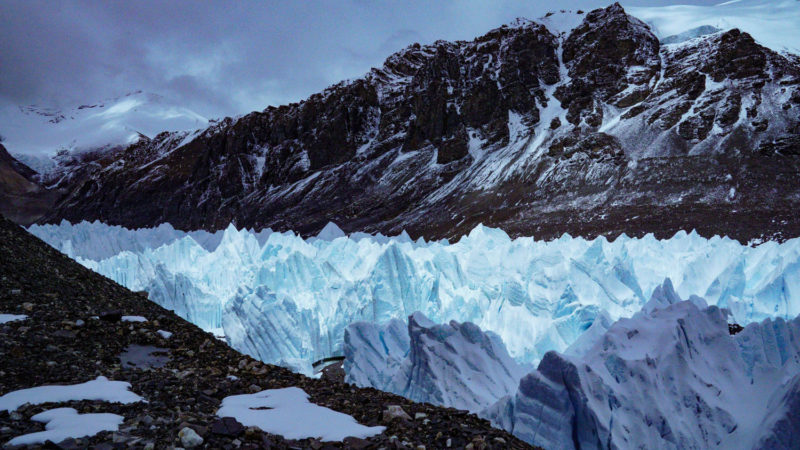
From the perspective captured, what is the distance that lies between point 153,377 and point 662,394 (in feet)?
19.0

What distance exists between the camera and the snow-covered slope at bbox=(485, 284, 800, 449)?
20.3 ft

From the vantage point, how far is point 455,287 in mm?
16375

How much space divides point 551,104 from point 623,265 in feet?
199

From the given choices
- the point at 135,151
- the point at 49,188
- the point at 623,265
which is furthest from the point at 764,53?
the point at 49,188

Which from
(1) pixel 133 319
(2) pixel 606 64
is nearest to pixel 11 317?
(1) pixel 133 319

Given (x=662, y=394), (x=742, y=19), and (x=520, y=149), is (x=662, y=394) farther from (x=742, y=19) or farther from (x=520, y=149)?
(x=742, y=19)

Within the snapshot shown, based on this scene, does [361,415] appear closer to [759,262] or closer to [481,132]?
[759,262]

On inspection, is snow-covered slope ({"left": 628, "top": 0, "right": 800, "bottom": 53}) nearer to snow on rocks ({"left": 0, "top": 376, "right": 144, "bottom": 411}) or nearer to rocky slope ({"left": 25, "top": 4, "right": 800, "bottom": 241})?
rocky slope ({"left": 25, "top": 4, "right": 800, "bottom": 241})

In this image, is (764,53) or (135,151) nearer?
(764,53)

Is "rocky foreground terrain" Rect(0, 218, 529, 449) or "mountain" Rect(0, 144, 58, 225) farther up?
"mountain" Rect(0, 144, 58, 225)

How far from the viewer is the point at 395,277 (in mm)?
16156

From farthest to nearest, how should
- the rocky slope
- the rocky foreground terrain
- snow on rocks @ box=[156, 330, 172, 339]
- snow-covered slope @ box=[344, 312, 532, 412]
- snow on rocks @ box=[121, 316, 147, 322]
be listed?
the rocky slope < snow-covered slope @ box=[344, 312, 532, 412] < snow on rocks @ box=[121, 316, 147, 322] < snow on rocks @ box=[156, 330, 172, 339] < the rocky foreground terrain

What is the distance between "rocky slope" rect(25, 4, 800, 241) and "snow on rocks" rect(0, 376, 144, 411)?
4406 centimetres

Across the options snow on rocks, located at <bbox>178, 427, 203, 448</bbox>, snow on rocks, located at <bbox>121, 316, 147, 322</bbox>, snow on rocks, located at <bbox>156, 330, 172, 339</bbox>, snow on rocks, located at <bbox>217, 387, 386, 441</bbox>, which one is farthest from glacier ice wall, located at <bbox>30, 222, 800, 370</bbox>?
snow on rocks, located at <bbox>178, 427, 203, 448</bbox>
